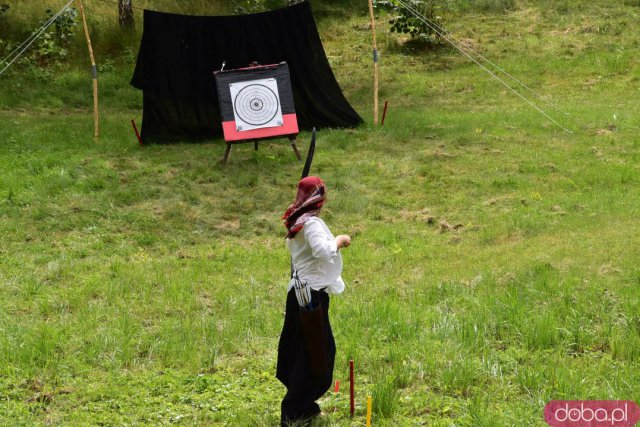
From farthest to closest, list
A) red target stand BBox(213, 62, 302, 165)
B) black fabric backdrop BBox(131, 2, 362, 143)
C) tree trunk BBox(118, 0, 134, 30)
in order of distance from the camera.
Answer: tree trunk BBox(118, 0, 134, 30) → black fabric backdrop BBox(131, 2, 362, 143) → red target stand BBox(213, 62, 302, 165)

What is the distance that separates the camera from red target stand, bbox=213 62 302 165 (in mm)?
12953

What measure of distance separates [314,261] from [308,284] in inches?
5.4

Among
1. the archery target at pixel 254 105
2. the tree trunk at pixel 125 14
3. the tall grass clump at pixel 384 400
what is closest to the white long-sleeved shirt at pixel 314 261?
the tall grass clump at pixel 384 400

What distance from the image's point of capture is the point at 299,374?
457cm

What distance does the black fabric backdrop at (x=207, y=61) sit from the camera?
45.0 feet

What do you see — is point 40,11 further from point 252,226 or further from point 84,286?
point 84,286

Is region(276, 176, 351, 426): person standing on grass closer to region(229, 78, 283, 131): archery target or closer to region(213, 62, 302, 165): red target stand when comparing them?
region(213, 62, 302, 165): red target stand

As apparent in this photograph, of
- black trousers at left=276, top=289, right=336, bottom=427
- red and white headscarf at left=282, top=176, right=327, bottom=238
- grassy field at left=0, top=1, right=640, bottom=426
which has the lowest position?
grassy field at left=0, top=1, right=640, bottom=426

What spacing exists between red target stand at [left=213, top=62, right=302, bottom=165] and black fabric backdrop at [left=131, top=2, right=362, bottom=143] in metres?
0.78

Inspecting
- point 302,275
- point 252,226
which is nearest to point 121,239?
point 252,226

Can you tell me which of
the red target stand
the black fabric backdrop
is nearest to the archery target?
the red target stand

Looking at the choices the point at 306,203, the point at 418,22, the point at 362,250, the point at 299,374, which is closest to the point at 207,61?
the point at 362,250

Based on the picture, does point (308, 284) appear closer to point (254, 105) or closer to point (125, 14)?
point (254, 105)

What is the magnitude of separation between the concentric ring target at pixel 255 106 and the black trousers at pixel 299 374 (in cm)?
867
